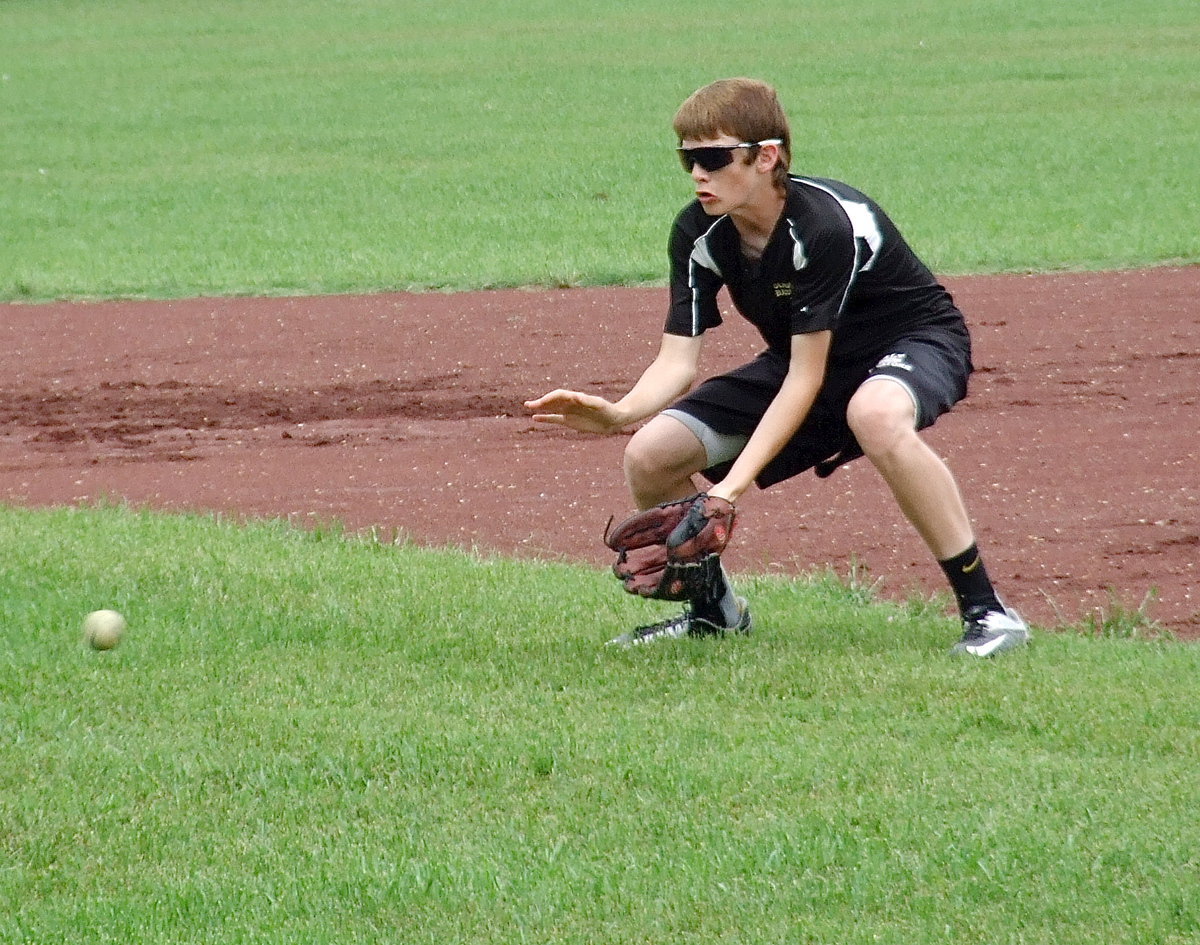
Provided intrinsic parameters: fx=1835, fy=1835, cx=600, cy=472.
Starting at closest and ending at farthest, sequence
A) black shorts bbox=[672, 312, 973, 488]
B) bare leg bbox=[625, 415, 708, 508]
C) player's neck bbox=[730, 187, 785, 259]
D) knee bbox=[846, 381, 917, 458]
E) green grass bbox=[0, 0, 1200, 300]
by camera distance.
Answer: knee bbox=[846, 381, 917, 458] → player's neck bbox=[730, 187, 785, 259] → black shorts bbox=[672, 312, 973, 488] → bare leg bbox=[625, 415, 708, 508] → green grass bbox=[0, 0, 1200, 300]

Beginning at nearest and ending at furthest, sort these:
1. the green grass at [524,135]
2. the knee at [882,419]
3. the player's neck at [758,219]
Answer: the knee at [882,419] → the player's neck at [758,219] → the green grass at [524,135]

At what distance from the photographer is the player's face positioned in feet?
16.7

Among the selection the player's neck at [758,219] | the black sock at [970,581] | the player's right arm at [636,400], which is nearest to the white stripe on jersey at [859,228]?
the player's neck at [758,219]

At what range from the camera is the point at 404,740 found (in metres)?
4.55

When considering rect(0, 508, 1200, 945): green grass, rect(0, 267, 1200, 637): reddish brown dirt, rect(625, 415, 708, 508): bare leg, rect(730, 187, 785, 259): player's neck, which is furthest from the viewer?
rect(0, 267, 1200, 637): reddish brown dirt

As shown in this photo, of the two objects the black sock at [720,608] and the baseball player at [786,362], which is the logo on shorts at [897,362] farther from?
the black sock at [720,608]

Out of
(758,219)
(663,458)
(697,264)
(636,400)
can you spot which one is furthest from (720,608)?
(758,219)

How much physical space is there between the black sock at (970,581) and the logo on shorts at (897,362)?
56cm

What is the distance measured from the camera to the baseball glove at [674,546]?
5.05 m

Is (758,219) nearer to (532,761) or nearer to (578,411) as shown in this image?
(578,411)

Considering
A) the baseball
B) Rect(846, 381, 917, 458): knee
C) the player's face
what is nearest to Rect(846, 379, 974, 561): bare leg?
Rect(846, 381, 917, 458): knee

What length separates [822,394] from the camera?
5.42 metres

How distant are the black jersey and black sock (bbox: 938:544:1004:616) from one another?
2.24ft

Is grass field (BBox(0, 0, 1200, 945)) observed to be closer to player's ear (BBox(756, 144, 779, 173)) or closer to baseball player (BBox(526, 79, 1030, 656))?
baseball player (BBox(526, 79, 1030, 656))
